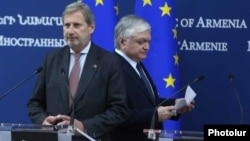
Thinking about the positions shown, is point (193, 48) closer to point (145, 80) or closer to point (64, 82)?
point (145, 80)

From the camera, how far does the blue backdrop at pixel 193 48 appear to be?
600 cm

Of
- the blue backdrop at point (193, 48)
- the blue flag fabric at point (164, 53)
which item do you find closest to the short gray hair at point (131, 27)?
the blue flag fabric at point (164, 53)

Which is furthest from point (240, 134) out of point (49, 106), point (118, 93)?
point (49, 106)

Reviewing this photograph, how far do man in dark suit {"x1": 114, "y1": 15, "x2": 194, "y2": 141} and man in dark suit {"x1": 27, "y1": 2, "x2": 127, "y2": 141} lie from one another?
200mm

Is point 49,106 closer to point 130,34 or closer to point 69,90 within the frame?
point 69,90

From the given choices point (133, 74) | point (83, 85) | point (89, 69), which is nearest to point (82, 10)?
point (89, 69)

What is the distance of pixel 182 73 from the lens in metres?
6.12

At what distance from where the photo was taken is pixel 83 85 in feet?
13.6

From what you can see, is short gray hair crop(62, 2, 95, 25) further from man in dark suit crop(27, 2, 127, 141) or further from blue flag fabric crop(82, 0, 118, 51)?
blue flag fabric crop(82, 0, 118, 51)

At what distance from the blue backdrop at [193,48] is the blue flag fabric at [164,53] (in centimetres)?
41

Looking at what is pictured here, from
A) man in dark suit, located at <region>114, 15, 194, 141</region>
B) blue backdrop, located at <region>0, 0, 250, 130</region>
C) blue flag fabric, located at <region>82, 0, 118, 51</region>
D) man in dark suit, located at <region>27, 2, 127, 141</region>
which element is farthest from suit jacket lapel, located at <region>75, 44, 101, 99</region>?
blue backdrop, located at <region>0, 0, 250, 130</region>

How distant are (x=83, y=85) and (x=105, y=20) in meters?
1.64

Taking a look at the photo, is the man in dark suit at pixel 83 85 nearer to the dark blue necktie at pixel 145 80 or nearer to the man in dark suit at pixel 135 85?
the man in dark suit at pixel 135 85

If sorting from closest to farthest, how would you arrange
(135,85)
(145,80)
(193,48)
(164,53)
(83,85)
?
(83,85) < (135,85) < (145,80) < (164,53) < (193,48)
